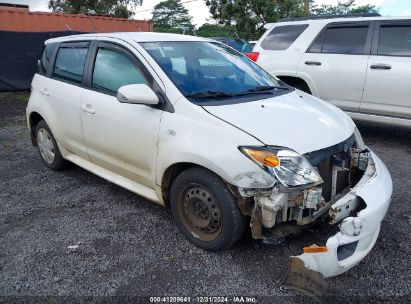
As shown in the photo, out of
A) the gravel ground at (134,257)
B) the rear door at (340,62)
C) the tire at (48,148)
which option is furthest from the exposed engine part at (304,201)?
the rear door at (340,62)

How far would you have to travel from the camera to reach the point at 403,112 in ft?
17.0

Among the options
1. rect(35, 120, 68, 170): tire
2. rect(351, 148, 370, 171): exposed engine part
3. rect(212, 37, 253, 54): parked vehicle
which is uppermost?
rect(212, 37, 253, 54): parked vehicle

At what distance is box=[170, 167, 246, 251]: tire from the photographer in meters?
2.64

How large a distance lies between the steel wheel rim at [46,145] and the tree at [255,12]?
2221 centimetres

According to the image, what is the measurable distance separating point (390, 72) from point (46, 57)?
15.1 ft

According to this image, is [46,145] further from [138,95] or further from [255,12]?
[255,12]

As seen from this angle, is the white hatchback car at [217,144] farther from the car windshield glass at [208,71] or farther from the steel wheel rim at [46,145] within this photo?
the steel wheel rim at [46,145]

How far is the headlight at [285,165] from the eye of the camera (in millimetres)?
A: 2447

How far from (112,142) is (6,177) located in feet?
7.15

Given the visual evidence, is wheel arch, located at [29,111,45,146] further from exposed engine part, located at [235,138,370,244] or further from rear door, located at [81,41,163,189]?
exposed engine part, located at [235,138,370,244]

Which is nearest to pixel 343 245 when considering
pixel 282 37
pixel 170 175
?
pixel 170 175

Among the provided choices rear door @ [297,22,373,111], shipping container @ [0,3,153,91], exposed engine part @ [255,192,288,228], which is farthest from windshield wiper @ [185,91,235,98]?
shipping container @ [0,3,153,91]

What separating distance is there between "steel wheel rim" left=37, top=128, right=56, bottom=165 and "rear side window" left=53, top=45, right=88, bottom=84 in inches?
30.6

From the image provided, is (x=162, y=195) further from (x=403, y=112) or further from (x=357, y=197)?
(x=403, y=112)
